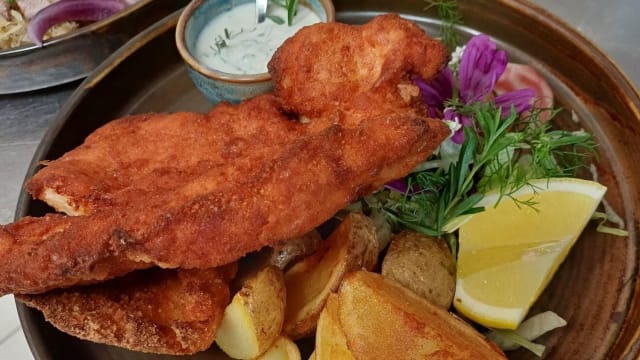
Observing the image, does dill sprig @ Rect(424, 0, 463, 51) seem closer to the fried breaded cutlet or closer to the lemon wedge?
the fried breaded cutlet

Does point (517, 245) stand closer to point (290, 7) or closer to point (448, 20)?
point (448, 20)

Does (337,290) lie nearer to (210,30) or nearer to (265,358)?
(265,358)

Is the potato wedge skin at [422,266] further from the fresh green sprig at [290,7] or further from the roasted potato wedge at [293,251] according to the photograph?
the fresh green sprig at [290,7]

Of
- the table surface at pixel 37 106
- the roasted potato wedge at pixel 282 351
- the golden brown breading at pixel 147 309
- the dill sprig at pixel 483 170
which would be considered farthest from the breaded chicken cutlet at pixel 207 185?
the table surface at pixel 37 106

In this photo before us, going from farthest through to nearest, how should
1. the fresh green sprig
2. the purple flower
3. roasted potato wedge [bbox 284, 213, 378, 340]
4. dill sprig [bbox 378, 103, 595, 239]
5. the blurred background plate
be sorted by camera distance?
the blurred background plate < the fresh green sprig < the purple flower < dill sprig [bbox 378, 103, 595, 239] < roasted potato wedge [bbox 284, 213, 378, 340]

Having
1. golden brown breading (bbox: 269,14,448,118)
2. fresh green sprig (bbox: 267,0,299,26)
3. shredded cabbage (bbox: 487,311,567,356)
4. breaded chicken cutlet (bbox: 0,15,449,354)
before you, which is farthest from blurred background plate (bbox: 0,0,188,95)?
shredded cabbage (bbox: 487,311,567,356)

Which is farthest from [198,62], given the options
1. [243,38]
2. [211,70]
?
[243,38]

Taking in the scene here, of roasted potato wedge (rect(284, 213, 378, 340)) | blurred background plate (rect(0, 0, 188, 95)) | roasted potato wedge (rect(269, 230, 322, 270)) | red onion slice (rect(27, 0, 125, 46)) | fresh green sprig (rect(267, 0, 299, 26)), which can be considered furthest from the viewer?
red onion slice (rect(27, 0, 125, 46))

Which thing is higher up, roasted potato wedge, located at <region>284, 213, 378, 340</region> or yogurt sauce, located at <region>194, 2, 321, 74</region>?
yogurt sauce, located at <region>194, 2, 321, 74</region>
